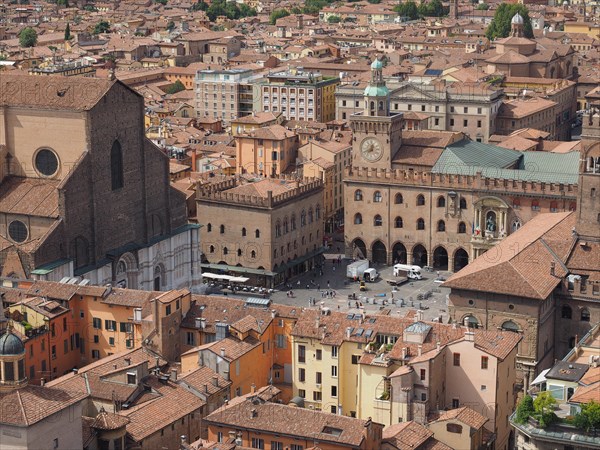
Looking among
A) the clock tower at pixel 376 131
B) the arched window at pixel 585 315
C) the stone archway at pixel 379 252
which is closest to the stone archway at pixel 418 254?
the stone archway at pixel 379 252

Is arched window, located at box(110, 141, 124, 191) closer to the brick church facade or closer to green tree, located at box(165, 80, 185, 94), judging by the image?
the brick church facade

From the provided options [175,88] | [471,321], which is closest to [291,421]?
[471,321]

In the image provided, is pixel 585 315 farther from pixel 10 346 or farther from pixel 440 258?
pixel 10 346

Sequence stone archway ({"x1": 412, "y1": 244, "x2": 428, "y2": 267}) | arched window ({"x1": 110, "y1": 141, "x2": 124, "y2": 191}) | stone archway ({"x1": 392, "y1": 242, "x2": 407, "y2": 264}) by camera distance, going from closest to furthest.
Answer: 1. arched window ({"x1": 110, "y1": 141, "x2": 124, "y2": 191})
2. stone archway ({"x1": 412, "y1": 244, "x2": 428, "y2": 267})
3. stone archway ({"x1": 392, "y1": 242, "x2": 407, "y2": 264})

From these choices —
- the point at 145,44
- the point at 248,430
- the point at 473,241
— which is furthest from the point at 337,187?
the point at 145,44

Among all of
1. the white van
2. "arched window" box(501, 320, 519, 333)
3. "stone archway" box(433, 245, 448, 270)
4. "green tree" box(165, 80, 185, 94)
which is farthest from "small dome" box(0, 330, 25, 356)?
"green tree" box(165, 80, 185, 94)

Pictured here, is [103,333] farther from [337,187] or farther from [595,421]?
[337,187]
